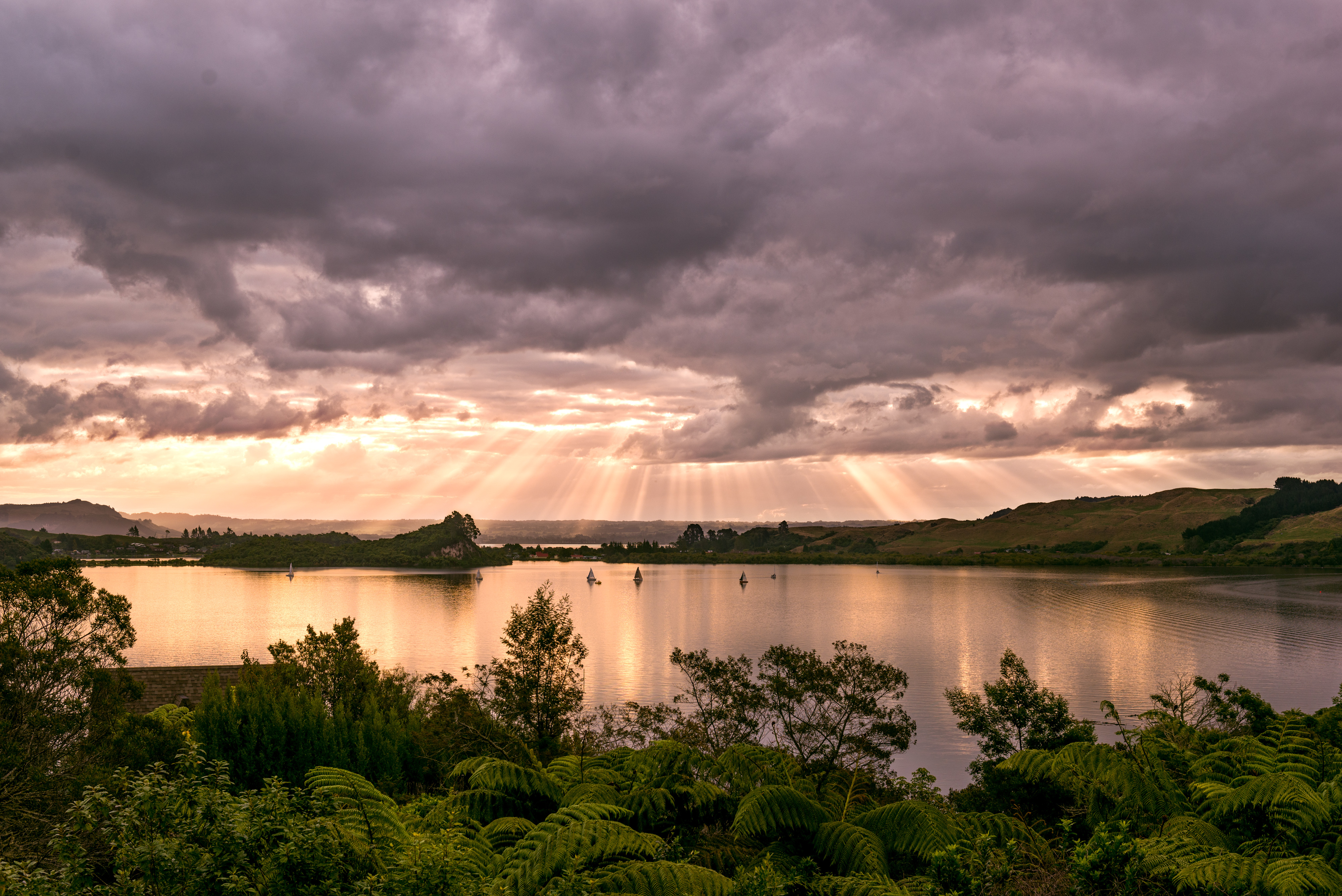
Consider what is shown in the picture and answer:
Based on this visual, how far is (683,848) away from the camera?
11.2 meters

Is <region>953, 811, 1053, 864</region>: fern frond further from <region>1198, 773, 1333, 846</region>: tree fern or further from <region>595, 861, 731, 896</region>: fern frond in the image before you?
<region>595, 861, 731, 896</region>: fern frond

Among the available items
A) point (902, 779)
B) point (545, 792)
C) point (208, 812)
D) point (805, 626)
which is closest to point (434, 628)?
point (805, 626)

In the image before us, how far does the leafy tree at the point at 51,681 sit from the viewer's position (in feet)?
62.3

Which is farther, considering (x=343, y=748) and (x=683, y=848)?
(x=343, y=748)

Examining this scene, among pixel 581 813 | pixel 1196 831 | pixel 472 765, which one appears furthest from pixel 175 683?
pixel 1196 831

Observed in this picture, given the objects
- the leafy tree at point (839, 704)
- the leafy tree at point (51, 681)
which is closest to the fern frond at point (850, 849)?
the leafy tree at point (839, 704)

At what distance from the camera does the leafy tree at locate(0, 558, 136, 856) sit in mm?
19000

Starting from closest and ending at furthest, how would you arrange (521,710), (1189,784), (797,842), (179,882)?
1. (179,882)
2. (797,842)
3. (1189,784)
4. (521,710)

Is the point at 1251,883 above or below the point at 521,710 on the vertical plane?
above

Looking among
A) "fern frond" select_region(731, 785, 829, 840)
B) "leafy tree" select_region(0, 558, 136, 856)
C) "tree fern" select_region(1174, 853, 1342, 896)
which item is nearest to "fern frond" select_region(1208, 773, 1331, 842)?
"tree fern" select_region(1174, 853, 1342, 896)

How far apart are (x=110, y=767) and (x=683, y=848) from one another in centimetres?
1626

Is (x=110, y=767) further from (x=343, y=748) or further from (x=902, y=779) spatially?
(x=902, y=779)

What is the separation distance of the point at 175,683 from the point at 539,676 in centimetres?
1920

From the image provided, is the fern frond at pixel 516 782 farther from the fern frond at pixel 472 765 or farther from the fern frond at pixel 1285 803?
the fern frond at pixel 1285 803
